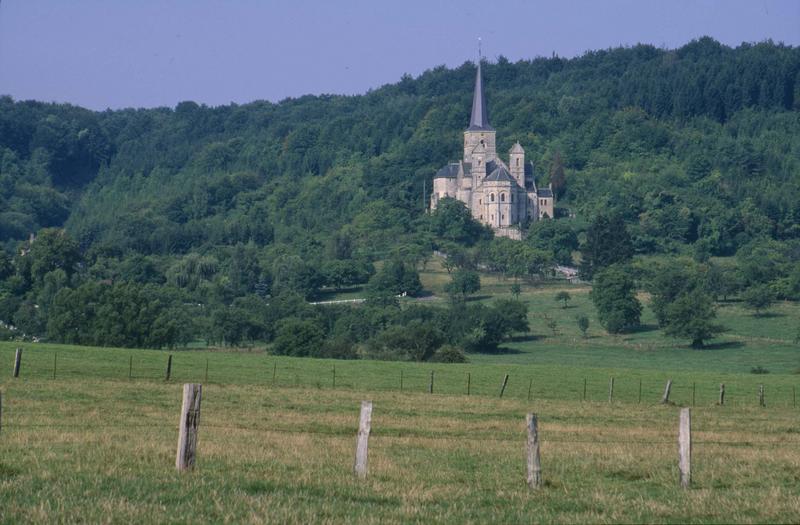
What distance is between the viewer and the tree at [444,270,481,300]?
126 metres

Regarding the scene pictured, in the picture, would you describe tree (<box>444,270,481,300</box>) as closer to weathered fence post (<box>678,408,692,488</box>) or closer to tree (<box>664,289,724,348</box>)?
tree (<box>664,289,724,348</box>)

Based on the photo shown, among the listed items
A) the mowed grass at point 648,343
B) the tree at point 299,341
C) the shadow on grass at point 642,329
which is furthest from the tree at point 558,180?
the tree at point 299,341

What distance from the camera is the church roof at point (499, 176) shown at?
176 m

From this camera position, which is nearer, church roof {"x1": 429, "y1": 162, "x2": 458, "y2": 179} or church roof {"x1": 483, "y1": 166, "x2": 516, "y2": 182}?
church roof {"x1": 483, "y1": 166, "x2": 516, "y2": 182}

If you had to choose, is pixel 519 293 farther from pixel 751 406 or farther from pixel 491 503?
pixel 491 503

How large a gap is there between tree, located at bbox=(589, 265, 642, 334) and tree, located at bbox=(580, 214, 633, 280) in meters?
28.3

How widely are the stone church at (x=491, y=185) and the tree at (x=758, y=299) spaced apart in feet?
193

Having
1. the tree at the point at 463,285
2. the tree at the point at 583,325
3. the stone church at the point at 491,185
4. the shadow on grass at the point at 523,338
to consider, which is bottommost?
the shadow on grass at the point at 523,338

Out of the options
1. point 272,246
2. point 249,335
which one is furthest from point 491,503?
point 272,246

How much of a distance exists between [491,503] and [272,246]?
156 m

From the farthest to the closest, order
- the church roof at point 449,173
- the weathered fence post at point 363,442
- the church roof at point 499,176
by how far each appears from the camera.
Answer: the church roof at point 449,173 < the church roof at point 499,176 < the weathered fence post at point 363,442

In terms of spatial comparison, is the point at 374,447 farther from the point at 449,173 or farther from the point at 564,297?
the point at 449,173

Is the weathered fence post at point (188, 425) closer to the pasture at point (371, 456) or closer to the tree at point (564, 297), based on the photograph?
the pasture at point (371, 456)

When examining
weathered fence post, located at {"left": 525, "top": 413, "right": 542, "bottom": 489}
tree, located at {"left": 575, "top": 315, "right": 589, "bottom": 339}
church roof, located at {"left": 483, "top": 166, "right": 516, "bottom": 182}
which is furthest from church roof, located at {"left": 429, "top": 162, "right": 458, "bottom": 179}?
weathered fence post, located at {"left": 525, "top": 413, "right": 542, "bottom": 489}
